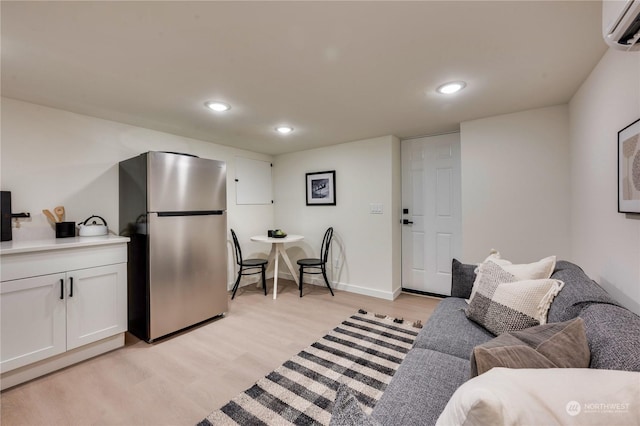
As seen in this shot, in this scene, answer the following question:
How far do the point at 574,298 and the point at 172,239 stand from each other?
115 inches

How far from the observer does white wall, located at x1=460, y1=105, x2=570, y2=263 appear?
246 cm

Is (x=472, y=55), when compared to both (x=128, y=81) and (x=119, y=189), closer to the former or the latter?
(x=128, y=81)

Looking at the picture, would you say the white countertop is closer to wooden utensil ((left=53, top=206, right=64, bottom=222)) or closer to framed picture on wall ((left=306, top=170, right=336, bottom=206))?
wooden utensil ((left=53, top=206, right=64, bottom=222))

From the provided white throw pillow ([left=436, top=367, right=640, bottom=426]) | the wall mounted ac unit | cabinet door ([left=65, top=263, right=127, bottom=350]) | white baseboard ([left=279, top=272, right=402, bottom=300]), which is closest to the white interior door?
white baseboard ([left=279, top=272, right=402, bottom=300])

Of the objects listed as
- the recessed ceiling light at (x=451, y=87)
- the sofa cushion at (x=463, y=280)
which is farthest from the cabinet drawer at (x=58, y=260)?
the recessed ceiling light at (x=451, y=87)

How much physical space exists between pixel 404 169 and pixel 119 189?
347cm

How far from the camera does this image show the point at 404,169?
12.2ft

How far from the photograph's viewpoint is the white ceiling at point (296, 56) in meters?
1.28

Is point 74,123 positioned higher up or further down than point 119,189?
higher up

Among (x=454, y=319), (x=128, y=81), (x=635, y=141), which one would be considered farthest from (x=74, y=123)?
(x=635, y=141)

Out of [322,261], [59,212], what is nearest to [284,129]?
[322,261]

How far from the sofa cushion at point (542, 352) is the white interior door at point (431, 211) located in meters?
2.54

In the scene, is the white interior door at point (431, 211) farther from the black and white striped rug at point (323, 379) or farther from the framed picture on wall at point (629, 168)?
the framed picture on wall at point (629, 168)

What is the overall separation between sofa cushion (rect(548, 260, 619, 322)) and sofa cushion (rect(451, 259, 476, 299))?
641mm
